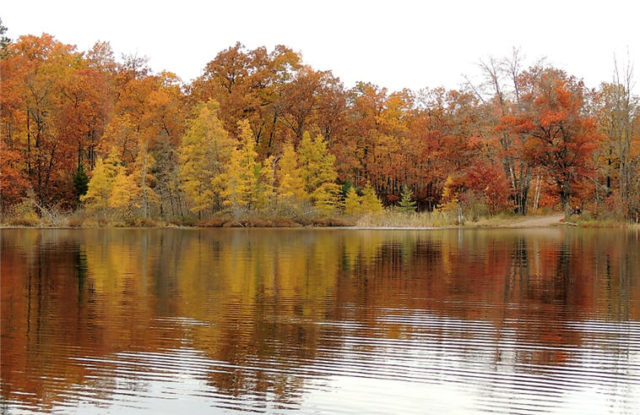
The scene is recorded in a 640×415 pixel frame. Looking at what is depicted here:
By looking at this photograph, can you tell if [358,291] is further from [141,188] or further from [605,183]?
[605,183]

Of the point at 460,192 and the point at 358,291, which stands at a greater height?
the point at 460,192

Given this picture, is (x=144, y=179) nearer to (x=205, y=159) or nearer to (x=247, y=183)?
(x=205, y=159)

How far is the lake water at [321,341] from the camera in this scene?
6273 mm

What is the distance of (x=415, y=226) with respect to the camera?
147 ft

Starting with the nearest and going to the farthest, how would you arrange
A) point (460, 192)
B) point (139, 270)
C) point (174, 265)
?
point (139, 270)
point (174, 265)
point (460, 192)

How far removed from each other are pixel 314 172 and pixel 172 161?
1061cm

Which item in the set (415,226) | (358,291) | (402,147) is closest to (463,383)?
(358,291)

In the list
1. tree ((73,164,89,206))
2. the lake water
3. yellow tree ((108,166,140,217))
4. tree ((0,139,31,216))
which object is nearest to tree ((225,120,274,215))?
yellow tree ((108,166,140,217))

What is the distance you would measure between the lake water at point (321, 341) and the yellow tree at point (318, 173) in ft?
117

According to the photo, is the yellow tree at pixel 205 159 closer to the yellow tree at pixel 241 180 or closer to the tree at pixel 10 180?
the yellow tree at pixel 241 180

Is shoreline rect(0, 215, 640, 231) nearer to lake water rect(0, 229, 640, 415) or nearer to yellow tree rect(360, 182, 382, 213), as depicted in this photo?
yellow tree rect(360, 182, 382, 213)

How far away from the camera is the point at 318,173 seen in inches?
2147

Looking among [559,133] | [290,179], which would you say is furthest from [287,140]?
[559,133]

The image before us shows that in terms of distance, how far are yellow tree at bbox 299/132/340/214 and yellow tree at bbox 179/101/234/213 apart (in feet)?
22.4
